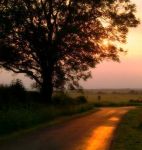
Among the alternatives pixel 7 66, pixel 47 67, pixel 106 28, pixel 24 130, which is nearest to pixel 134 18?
pixel 106 28

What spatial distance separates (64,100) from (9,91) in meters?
10.7

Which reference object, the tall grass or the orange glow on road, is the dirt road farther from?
the tall grass

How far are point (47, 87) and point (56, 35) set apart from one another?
496 cm

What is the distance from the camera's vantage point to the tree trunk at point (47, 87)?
43.4 meters

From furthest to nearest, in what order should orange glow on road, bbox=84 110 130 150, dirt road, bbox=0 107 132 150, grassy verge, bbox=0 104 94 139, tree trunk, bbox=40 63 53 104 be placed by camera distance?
tree trunk, bbox=40 63 53 104 → grassy verge, bbox=0 104 94 139 → orange glow on road, bbox=84 110 130 150 → dirt road, bbox=0 107 132 150

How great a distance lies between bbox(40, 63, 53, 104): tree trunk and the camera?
43.4 m

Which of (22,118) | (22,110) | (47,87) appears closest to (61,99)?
(47,87)

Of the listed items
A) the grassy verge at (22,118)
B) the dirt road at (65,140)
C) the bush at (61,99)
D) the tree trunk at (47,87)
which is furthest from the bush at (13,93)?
the dirt road at (65,140)

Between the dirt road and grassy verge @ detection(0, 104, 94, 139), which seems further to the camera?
grassy verge @ detection(0, 104, 94, 139)

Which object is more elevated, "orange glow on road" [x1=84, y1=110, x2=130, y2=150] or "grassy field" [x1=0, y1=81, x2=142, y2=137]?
"grassy field" [x1=0, y1=81, x2=142, y2=137]

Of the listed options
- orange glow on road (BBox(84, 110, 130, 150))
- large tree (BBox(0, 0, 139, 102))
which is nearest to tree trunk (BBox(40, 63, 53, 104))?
large tree (BBox(0, 0, 139, 102))

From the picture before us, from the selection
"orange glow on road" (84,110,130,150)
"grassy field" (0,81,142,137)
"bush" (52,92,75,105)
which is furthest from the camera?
"bush" (52,92,75,105)

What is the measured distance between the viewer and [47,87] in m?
44.1

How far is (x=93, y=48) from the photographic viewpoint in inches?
1711
